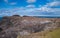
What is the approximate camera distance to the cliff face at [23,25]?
6.77 ft

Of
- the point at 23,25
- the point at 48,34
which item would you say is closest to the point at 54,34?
the point at 48,34

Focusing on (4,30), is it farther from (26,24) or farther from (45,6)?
(45,6)

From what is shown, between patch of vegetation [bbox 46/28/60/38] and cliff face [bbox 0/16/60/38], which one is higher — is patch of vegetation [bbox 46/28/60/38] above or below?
below

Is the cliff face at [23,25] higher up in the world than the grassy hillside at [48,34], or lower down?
higher up

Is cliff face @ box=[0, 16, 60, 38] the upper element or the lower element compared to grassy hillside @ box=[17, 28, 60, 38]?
upper

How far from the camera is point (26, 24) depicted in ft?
6.89

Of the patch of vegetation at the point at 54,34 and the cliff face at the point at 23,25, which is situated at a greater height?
the cliff face at the point at 23,25

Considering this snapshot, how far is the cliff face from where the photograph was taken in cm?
206

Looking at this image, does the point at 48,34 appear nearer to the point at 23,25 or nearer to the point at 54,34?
the point at 54,34

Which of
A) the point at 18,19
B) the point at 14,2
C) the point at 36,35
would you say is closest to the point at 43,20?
the point at 36,35

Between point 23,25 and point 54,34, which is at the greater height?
point 23,25

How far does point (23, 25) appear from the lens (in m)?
2.10

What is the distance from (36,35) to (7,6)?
637 millimetres

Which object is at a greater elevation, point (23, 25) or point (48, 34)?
point (23, 25)
